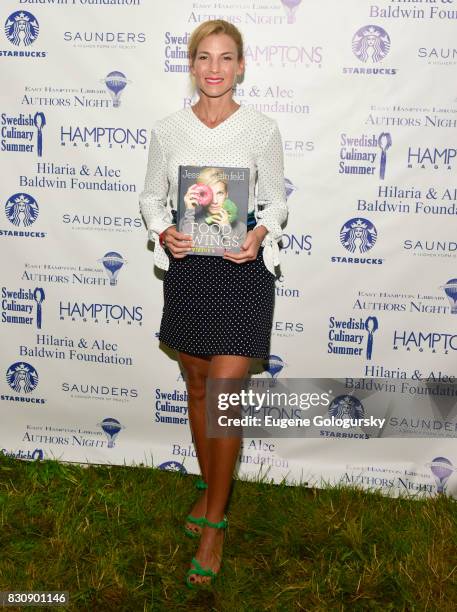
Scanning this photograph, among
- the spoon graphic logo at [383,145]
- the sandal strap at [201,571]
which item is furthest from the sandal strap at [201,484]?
the spoon graphic logo at [383,145]

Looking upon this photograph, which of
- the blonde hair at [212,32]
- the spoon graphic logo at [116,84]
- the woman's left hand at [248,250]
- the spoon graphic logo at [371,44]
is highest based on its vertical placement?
the spoon graphic logo at [371,44]

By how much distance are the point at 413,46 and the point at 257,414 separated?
6.74 feet

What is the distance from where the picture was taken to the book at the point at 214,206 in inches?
100

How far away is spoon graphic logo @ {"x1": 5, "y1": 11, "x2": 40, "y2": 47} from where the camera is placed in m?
3.29

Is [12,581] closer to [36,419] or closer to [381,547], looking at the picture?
[36,419]

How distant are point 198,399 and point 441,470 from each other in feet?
4.72

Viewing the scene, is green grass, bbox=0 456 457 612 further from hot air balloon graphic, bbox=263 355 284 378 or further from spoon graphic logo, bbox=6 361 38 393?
hot air balloon graphic, bbox=263 355 284 378

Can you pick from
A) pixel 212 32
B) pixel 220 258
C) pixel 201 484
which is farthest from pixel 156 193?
pixel 201 484

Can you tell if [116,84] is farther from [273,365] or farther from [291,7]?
[273,365]

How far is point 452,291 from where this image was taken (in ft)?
10.8

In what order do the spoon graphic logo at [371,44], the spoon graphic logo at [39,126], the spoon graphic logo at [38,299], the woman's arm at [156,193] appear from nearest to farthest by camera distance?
the woman's arm at [156,193] → the spoon graphic logo at [371,44] → the spoon graphic logo at [39,126] → the spoon graphic logo at [38,299]

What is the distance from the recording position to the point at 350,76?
3.14m

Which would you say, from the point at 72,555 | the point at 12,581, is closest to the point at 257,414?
the point at 72,555

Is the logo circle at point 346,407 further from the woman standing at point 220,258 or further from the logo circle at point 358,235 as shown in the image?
the woman standing at point 220,258
